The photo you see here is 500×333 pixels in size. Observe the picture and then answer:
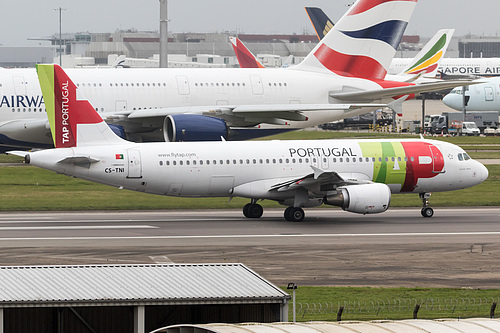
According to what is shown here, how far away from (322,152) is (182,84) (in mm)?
17290

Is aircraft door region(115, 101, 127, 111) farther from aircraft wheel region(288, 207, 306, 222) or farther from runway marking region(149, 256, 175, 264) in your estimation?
runway marking region(149, 256, 175, 264)

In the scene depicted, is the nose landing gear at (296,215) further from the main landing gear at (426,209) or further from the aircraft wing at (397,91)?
the aircraft wing at (397,91)

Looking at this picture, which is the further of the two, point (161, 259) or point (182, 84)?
point (182, 84)

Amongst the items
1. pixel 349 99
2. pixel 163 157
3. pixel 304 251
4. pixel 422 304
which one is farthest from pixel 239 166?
pixel 349 99

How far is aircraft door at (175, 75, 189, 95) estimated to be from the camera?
55781mm

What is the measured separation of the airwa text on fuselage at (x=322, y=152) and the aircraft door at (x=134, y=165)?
651 cm

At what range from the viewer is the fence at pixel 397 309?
2258cm

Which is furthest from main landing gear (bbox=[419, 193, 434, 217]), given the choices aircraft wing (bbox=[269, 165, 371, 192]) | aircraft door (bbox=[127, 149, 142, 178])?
aircraft door (bbox=[127, 149, 142, 178])

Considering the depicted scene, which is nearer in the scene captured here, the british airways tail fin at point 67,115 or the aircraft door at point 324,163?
the british airways tail fin at point 67,115

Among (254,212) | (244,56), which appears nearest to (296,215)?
(254,212)

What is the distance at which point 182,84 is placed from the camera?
184ft

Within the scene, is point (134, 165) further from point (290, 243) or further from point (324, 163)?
point (324, 163)

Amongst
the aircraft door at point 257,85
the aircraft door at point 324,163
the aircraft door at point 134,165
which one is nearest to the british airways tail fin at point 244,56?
the aircraft door at point 257,85

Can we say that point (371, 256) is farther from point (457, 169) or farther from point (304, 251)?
point (457, 169)
